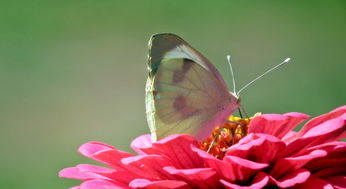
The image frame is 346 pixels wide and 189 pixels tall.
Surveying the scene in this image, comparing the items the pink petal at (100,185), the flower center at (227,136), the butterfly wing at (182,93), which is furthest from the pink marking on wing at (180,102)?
the pink petal at (100,185)

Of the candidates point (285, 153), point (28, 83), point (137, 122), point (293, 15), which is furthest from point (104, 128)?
point (285, 153)

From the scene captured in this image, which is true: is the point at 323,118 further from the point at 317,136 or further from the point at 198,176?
the point at 198,176

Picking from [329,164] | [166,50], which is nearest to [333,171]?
[329,164]

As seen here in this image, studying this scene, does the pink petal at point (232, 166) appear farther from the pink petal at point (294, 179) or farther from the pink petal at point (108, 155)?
the pink petal at point (108, 155)

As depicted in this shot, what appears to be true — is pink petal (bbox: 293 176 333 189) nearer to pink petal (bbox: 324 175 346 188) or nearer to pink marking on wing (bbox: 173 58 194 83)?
pink petal (bbox: 324 175 346 188)

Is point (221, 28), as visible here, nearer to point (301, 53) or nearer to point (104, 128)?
point (301, 53)

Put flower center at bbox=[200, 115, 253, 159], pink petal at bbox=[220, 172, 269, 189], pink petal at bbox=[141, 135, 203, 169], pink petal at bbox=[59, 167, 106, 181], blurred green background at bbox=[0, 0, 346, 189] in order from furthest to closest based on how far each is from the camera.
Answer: blurred green background at bbox=[0, 0, 346, 189] → flower center at bbox=[200, 115, 253, 159] → pink petal at bbox=[59, 167, 106, 181] → pink petal at bbox=[141, 135, 203, 169] → pink petal at bbox=[220, 172, 269, 189]

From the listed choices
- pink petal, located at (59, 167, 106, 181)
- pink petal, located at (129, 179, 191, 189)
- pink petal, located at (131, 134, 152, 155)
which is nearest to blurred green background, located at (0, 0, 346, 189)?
pink petal, located at (131, 134, 152, 155)
